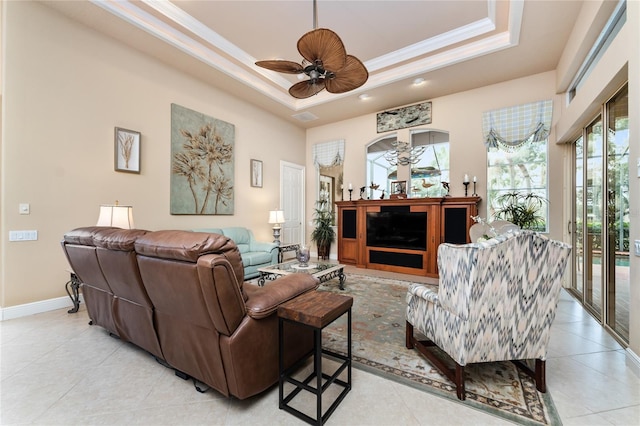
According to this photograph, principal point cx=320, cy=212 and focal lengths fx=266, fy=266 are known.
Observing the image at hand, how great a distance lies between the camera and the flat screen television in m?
5.03

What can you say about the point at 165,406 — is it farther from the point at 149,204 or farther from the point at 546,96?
the point at 546,96

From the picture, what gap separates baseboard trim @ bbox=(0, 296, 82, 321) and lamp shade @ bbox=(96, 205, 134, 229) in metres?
1.11

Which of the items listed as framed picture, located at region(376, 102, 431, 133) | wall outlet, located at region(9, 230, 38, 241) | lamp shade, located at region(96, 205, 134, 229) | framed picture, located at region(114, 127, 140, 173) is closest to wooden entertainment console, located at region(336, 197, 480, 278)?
framed picture, located at region(376, 102, 431, 133)

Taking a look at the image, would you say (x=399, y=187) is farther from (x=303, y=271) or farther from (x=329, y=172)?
(x=303, y=271)

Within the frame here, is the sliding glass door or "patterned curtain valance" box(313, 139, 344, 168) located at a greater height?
"patterned curtain valance" box(313, 139, 344, 168)

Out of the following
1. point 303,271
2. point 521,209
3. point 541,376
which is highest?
point 521,209

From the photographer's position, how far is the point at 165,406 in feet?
5.10

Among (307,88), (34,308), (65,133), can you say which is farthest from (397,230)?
(34,308)

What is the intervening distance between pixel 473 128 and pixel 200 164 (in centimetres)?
493

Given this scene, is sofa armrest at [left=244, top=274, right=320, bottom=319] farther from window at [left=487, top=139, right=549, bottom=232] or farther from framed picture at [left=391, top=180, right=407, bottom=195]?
window at [left=487, top=139, right=549, bottom=232]

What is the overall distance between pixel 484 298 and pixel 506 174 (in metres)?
4.05

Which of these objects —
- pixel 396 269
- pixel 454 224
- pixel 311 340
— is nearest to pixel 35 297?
pixel 311 340

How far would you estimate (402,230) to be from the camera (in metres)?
5.28

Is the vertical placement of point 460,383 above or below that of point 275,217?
below
